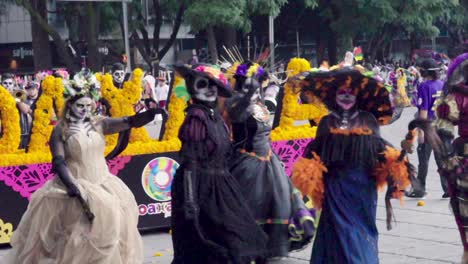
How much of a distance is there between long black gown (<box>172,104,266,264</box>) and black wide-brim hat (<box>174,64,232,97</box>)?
0.96ft

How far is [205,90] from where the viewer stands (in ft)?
24.5

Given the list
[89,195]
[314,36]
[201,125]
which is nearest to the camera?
[201,125]

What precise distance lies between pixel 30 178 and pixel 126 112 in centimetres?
120

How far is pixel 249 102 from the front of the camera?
8.62m

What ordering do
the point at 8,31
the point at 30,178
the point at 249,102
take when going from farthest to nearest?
the point at 8,31
the point at 30,178
the point at 249,102

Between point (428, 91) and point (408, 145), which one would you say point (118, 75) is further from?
point (408, 145)

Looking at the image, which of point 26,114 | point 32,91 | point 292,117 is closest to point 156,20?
point 32,91

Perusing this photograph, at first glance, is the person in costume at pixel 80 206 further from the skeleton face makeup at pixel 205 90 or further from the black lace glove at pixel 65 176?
the skeleton face makeup at pixel 205 90

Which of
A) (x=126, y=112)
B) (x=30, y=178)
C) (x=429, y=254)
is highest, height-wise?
(x=126, y=112)

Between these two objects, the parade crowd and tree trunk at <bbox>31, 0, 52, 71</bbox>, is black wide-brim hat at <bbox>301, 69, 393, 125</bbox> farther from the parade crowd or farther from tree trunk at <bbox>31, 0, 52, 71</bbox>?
tree trunk at <bbox>31, 0, 52, 71</bbox>

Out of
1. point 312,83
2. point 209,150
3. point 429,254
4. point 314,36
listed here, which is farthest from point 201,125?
point 314,36

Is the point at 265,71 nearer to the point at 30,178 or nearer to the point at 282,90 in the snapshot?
the point at 282,90

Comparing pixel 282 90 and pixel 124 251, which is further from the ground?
pixel 282 90

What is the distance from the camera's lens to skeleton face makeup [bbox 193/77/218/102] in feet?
24.4
